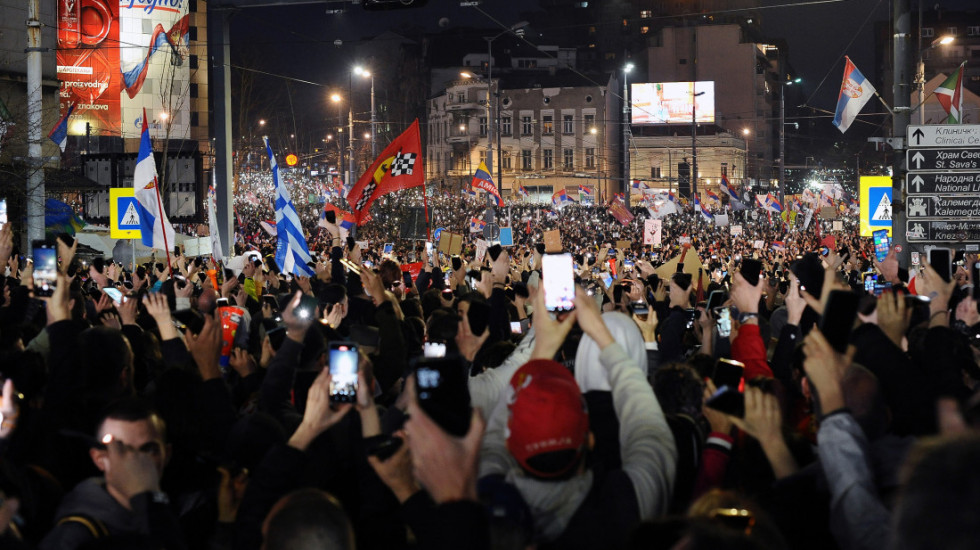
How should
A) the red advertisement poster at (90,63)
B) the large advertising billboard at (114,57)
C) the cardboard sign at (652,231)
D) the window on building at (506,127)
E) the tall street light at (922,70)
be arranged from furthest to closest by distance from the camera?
1. the window on building at (506,127)
2. the large advertising billboard at (114,57)
3. the red advertisement poster at (90,63)
4. the cardboard sign at (652,231)
5. the tall street light at (922,70)

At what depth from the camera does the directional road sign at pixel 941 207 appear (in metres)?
13.7

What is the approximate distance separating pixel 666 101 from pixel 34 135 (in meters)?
77.9

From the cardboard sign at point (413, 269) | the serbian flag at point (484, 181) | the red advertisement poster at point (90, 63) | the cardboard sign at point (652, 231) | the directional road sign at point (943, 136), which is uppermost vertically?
the red advertisement poster at point (90, 63)

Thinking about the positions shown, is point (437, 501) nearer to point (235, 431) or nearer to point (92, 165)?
point (235, 431)

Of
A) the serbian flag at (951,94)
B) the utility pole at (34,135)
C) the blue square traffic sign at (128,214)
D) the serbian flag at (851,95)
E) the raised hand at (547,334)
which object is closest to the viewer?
the raised hand at (547,334)

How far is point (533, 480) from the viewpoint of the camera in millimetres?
3061

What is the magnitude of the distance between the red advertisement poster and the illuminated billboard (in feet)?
189

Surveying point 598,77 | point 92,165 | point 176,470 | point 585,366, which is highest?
point 598,77

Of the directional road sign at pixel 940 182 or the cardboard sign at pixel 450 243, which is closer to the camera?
the directional road sign at pixel 940 182

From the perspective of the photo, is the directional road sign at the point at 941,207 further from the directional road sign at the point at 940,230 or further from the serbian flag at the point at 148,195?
the serbian flag at the point at 148,195

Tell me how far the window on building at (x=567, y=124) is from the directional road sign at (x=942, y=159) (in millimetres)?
79509

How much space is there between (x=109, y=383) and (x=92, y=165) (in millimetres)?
23795

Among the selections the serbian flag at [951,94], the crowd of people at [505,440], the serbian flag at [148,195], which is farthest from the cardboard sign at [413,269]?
the serbian flag at [951,94]

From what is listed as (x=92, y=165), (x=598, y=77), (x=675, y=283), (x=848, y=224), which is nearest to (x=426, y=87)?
(x=598, y=77)
